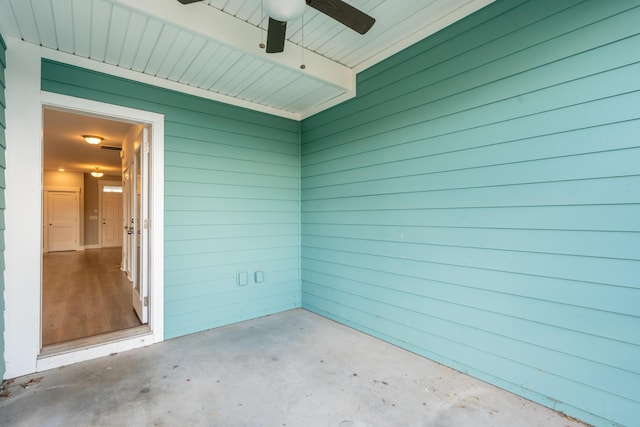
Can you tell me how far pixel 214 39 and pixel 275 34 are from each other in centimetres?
65

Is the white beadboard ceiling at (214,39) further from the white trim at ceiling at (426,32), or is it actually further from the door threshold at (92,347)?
the door threshold at (92,347)

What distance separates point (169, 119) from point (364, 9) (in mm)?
2223

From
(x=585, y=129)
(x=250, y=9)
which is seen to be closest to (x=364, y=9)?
(x=250, y=9)

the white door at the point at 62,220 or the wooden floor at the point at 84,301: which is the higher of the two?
the white door at the point at 62,220

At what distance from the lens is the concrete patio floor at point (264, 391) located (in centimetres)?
184

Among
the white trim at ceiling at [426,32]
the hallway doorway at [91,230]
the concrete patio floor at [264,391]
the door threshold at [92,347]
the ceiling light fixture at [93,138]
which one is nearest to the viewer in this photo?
the concrete patio floor at [264,391]

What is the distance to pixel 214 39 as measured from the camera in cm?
228

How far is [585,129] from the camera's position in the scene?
1752mm

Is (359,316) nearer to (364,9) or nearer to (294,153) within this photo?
(294,153)

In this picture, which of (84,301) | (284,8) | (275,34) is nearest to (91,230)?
(84,301)

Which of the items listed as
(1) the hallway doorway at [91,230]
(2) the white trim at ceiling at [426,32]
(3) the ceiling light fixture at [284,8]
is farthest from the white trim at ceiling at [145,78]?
(3) the ceiling light fixture at [284,8]

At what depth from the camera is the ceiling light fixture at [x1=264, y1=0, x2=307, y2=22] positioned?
5.24 feet

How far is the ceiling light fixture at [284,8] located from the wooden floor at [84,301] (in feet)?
11.2

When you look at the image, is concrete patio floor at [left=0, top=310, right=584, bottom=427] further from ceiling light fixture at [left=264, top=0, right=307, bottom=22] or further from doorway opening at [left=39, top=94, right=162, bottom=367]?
ceiling light fixture at [left=264, top=0, right=307, bottom=22]
